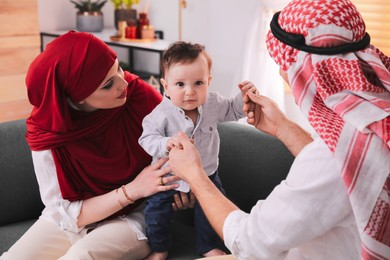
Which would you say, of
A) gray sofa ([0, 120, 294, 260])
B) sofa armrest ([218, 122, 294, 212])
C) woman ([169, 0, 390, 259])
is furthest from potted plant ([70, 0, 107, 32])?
woman ([169, 0, 390, 259])

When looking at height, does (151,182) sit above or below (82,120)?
below

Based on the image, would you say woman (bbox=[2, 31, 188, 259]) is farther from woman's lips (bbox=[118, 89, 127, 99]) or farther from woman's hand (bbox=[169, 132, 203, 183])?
woman's hand (bbox=[169, 132, 203, 183])

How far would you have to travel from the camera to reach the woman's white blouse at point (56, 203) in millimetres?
2008

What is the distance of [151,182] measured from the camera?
1.95 m

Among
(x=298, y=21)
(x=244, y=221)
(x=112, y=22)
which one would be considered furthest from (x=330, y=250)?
(x=112, y=22)

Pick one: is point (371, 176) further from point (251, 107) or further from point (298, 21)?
point (251, 107)

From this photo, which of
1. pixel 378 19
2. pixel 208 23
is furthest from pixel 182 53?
pixel 208 23

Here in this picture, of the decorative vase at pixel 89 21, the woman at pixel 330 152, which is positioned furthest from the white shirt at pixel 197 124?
the decorative vase at pixel 89 21

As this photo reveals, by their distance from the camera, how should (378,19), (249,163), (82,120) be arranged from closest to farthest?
(82,120), (249,163), (378,19)

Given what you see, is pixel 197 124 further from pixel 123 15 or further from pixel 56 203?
pixel 123 15

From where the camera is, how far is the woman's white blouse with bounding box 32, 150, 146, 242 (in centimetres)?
201

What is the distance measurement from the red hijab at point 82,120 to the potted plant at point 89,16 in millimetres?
2581

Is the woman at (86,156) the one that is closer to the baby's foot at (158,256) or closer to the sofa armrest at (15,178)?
the baby's foot at (158,256)

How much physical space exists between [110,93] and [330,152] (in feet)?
3.02
